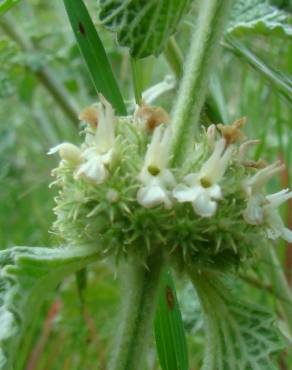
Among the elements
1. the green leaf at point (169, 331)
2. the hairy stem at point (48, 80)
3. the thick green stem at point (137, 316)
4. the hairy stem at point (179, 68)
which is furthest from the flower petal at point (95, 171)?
the hairy stem at point (48, 80)

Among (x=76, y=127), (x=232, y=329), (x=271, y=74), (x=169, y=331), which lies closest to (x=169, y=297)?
(x=169, y=331)

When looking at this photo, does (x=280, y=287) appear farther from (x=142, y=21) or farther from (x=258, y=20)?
(x=142, y=21)

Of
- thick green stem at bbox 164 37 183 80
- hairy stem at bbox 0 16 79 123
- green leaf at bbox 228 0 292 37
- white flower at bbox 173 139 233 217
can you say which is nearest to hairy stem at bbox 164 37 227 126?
thick green stem at bbox 164 37 183 80

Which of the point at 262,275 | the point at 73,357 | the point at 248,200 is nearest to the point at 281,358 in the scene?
the point at 262,275

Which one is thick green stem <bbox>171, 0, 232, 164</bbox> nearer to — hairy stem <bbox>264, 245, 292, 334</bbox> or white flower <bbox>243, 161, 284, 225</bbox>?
white flower <bbox>243, 161, 284, 225</bbox>

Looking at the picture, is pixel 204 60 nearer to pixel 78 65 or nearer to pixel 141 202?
pixel 141 202
